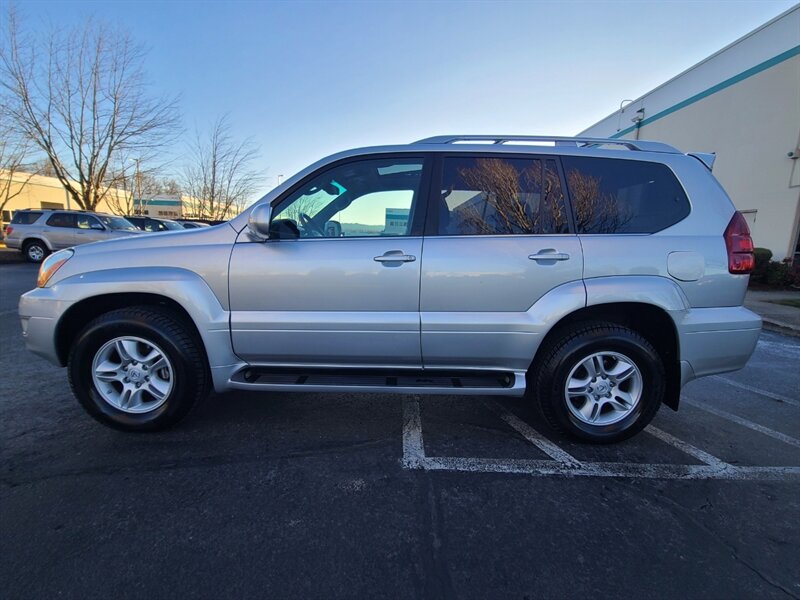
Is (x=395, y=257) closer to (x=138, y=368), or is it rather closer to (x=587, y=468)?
(x=587, y=468)

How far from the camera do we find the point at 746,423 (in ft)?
10.6

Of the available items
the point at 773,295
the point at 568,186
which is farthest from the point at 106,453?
the point at 773,295

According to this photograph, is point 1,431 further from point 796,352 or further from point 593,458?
point 796,352

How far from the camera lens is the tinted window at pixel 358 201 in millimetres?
2799

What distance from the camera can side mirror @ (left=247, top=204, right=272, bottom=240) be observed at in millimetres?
2568

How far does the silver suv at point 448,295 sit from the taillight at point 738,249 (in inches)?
0.5

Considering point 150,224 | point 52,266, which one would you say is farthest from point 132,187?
point 52,266

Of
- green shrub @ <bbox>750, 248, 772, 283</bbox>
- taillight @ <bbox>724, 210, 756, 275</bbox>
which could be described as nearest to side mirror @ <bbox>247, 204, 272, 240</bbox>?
taillight @ <bbox>724, 210, 756, 275</bbox>

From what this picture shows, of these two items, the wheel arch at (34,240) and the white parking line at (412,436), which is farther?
the wheel arch at (34,240)

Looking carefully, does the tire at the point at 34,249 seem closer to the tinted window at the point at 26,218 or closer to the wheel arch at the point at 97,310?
the tinted window at the point at 26,218

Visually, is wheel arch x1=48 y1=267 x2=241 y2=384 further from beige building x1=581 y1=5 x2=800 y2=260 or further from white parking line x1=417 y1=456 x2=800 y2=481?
beige building x1=581 y1=5 x2=800 y2=260

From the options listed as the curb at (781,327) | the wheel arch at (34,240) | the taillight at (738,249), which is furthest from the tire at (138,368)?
the wheel arch at (34,240)

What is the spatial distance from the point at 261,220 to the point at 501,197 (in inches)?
65.5

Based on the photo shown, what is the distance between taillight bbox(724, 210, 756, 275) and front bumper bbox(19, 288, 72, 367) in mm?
4510
